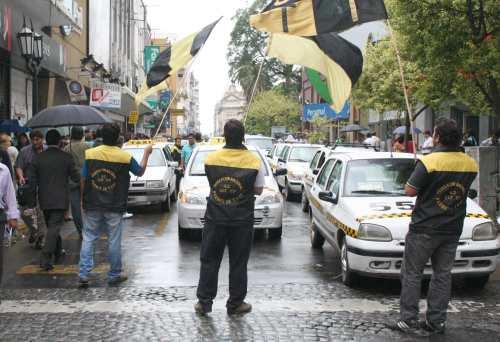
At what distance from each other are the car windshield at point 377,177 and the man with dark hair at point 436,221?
2.27m

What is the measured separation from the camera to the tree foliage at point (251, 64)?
202ft

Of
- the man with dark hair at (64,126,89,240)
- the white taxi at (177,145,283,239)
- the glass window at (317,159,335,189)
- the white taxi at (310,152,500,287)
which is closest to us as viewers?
the white taxi at (310,152,500,287)

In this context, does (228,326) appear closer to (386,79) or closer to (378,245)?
(378,245)

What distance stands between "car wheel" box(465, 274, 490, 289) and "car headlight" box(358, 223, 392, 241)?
1.26 m

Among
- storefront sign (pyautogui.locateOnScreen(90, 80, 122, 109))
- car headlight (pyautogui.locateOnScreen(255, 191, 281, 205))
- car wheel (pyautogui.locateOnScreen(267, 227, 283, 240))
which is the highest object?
storefront sign (pyautogui.locateOnScreen(90, 80, 122, 109))

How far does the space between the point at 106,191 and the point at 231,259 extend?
191 cm

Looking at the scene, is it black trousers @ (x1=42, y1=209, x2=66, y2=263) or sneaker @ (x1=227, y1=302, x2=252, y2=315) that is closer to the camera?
sneaker @ (x1=227, y1=302, x2=252, y2=315)

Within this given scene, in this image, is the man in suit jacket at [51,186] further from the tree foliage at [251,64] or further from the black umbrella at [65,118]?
the tree foliage at [251,64]

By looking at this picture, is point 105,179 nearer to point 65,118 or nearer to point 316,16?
point 316,16

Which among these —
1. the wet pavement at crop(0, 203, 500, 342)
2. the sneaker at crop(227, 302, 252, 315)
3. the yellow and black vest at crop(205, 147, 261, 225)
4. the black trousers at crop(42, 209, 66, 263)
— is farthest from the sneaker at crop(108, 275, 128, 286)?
the yellow and black vest at crop(205, 147, 261, 225)

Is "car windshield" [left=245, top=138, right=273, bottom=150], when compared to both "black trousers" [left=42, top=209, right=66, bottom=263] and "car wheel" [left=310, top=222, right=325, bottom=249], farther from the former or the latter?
"black trousers" [left=42, top=209, right=66, bottom=263]

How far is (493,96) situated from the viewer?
12750mm

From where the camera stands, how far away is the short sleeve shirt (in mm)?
5559

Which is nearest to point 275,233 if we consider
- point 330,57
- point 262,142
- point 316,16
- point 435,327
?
point 330,57
